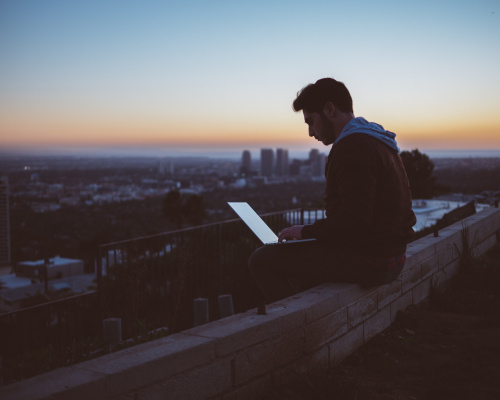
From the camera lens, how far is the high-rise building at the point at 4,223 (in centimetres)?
5420

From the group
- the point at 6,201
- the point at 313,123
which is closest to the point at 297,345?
the point at 313,123

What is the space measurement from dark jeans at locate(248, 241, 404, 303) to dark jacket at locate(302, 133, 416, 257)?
9cm

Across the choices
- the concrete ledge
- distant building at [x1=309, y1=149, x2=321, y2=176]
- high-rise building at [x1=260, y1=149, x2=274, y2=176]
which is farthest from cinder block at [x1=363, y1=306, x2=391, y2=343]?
high-rise building at [x1=260, y1=149, x2=274, y2=176]

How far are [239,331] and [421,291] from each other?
9.62ft

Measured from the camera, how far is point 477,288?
5.57 metres

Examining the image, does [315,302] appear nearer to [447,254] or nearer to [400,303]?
[400,303]

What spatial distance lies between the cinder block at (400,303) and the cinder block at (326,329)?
3.15ft

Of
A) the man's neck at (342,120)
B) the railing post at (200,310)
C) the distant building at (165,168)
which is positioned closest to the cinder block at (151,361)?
the man's neck at (342,120)

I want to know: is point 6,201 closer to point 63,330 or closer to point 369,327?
point 63,330

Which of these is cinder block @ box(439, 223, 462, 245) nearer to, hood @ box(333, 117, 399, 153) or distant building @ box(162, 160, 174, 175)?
hood @ box(333, 117, 399, 153)

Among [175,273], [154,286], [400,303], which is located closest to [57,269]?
[175,273]

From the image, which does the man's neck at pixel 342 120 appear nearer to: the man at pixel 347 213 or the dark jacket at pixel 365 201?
the man at pixel 347 213

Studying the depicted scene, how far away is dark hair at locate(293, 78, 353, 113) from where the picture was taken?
3234 millimetres

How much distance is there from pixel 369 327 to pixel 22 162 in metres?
19.3
